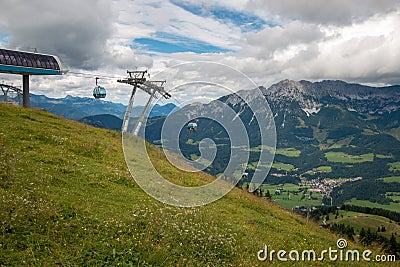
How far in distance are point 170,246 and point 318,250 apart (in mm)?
7966

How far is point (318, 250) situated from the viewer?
16.2 meters

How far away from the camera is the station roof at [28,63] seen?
35.9m

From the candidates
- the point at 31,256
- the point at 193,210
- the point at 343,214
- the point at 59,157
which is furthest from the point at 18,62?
the point at 343,214

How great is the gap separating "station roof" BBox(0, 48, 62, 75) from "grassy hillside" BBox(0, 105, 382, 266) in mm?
15960

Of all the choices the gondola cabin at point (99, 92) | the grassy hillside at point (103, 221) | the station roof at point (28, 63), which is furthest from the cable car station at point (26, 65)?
the grassy hillside at point (103, 221)

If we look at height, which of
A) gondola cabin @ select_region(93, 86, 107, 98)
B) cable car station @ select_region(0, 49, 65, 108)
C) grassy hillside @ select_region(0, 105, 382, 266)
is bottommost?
grassy hillside @ select_region(0, 105, 382, 266)

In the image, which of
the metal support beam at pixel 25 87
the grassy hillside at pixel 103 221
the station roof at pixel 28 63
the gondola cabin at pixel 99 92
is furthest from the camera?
the metal support beam at pixel 25 87

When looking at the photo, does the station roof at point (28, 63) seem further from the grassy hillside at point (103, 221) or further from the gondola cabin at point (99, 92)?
the grassy hillside at point (103, 221)

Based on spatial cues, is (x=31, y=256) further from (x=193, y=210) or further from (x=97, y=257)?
(x=193, y=210)

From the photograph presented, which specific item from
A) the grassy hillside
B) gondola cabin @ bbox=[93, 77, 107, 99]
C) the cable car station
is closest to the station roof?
the cable car station

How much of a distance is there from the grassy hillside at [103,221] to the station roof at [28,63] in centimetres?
1596

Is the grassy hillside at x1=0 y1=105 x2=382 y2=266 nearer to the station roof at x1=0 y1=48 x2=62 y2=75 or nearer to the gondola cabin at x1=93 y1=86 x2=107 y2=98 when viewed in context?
the gondola cabin at x1=93 y1=86 x2=107 y2=98

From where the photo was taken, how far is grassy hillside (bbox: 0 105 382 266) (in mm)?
10859

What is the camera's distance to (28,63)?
38031 millimetres
